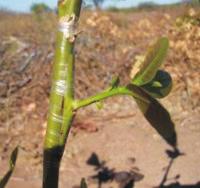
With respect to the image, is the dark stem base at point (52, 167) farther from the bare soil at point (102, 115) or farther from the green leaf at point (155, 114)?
the bare soil at point (102, 115)

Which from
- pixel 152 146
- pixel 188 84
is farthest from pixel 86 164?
pixel 188 84

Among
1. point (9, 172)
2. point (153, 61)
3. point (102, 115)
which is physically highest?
point (153, 61)

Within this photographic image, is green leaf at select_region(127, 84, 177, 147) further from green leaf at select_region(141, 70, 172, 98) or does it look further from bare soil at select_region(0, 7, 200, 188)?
bare soil at select_region(0, 7, 200, 188)

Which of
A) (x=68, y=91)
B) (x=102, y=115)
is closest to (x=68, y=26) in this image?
(x=68, y=91)

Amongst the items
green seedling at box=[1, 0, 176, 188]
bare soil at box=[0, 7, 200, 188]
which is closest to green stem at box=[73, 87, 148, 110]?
green seedling at box=[1, 0, 176, 188]

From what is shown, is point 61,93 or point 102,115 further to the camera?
point 102,115

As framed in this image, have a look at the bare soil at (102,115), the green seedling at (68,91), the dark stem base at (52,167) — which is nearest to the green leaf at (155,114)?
the green seedling at (68,91)

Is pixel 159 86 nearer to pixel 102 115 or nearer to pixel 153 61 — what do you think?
pixel 153 61
